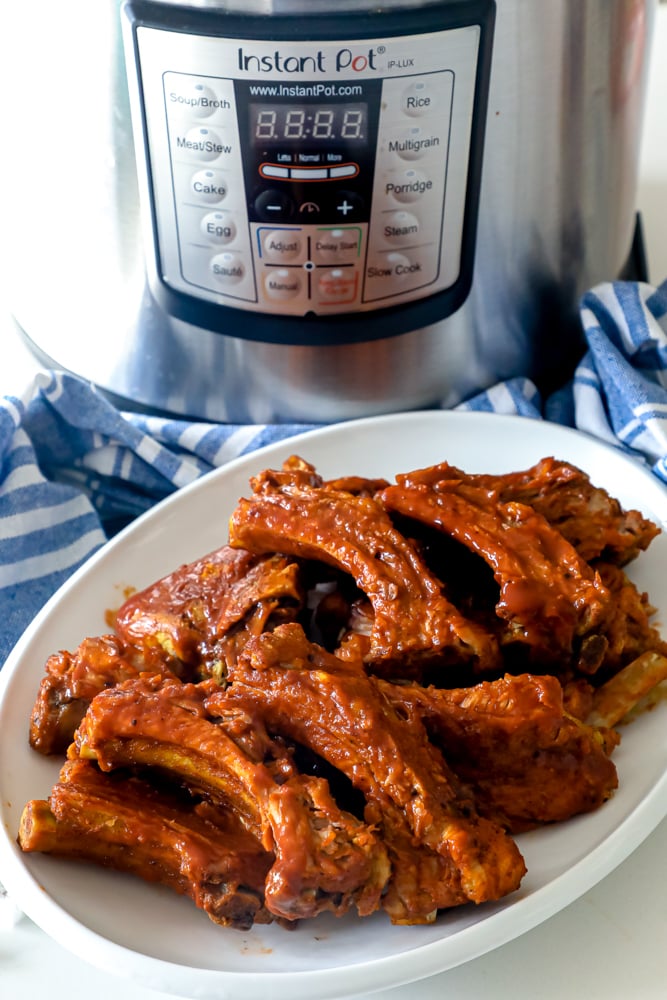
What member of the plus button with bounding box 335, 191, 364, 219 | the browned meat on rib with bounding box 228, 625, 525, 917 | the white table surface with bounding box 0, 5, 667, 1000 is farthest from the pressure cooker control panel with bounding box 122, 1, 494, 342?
the white table surface with bounding box 0, 5, 667, 1000

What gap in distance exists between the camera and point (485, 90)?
0.94 m

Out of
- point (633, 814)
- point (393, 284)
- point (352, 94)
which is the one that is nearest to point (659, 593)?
point (633, 814)

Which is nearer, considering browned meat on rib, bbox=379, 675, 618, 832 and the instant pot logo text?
browned meat on rib, bbox=379, 675, 618, 832

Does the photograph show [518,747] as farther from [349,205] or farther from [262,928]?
[349,205]

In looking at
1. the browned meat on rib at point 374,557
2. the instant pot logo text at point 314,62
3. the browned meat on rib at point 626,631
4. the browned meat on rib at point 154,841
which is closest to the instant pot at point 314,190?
the instant pot logo text at point 314,62

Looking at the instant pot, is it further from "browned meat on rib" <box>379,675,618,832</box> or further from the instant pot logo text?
"browned meat on rib" <box>379,675,618,832</box>

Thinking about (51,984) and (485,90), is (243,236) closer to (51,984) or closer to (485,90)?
(485,90)

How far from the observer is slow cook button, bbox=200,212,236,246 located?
977 mm

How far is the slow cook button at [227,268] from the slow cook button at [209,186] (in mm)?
49

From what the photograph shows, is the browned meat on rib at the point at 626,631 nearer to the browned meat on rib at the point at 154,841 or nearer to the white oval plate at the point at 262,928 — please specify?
the white oval plate at the point at 262,928

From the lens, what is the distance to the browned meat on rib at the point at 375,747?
0.65 metres

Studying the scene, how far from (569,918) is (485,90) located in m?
0.63

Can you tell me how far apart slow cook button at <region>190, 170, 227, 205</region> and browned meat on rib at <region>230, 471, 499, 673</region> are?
0.79ft

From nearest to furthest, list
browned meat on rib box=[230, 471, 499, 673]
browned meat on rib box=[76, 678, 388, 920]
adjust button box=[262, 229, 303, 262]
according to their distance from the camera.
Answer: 1. browned meat on rib box=[76, 678, 388, 920]
2. browned meat on rib box=[230, 471, 499, 673]
3. adjust button box=[262, 229, 303, 262]
